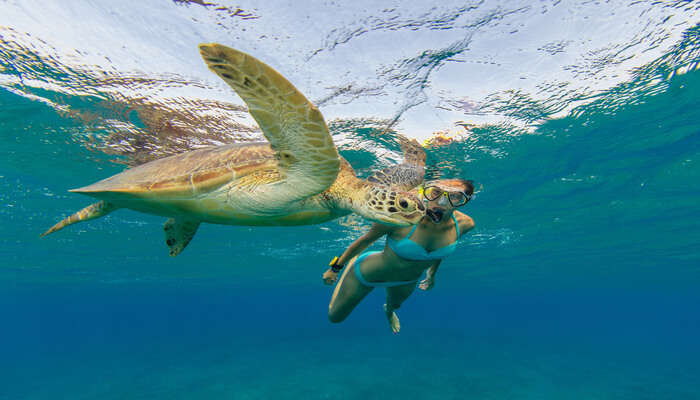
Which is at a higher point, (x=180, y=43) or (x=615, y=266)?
(x=615, y=266)

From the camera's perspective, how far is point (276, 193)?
2988 mm

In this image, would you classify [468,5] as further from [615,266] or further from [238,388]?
[615,266]

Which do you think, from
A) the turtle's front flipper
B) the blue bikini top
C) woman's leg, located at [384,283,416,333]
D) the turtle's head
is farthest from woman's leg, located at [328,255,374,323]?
the turtle's front flipper

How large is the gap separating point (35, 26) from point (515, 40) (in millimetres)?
7147

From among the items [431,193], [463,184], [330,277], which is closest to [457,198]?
[463,184]

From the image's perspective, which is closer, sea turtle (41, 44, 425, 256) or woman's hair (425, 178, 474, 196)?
sea turtle (41, 44, 425, 256)

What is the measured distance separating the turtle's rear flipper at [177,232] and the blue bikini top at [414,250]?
10.3 ft

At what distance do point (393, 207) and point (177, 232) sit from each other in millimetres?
3862

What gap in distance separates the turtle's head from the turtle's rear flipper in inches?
129

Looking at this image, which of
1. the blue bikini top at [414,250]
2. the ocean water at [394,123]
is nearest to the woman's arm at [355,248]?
the blue bikini top at [414,250]

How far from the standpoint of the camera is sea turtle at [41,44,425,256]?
82.3 inches

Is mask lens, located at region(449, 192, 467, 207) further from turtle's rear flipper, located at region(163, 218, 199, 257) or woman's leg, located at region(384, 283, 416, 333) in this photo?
turtle's rear flipper, located at region(163, 218, 199, 257)

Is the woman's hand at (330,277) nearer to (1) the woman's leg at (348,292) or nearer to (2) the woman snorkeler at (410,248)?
(2) the woman snorkeler at (410,248)

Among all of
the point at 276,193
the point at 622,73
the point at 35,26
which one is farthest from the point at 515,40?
the point at 35,26
